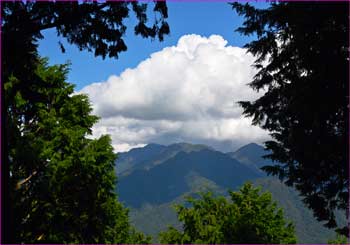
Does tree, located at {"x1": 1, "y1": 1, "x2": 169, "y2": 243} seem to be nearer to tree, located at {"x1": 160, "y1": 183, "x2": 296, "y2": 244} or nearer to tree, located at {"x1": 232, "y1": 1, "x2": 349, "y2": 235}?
tree, located at {"x1": 232, "y1": 1, "x2": 349, "y2": 235}

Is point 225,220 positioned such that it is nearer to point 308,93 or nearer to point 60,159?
point 60,159

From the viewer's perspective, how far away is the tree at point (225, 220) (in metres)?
33.2

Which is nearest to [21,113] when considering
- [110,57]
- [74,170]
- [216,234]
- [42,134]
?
[42,134]

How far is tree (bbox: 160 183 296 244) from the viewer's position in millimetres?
33188

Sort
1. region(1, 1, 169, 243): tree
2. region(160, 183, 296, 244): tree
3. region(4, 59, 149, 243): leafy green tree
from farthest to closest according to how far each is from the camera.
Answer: region(160, 183, 296, 244): tree
region(4, 59, 149, 243): leafy green tree
region(1, 1, 169, 243): tree

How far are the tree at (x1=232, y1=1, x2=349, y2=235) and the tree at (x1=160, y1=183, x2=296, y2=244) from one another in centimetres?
1827

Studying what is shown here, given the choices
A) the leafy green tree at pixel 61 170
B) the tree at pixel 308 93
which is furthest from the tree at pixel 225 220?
the tree at pixel 308 93

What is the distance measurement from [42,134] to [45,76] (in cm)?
401

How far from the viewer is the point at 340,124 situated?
435 inches

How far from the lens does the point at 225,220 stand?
35250 millimetres

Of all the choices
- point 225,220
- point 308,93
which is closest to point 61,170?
point 308,93

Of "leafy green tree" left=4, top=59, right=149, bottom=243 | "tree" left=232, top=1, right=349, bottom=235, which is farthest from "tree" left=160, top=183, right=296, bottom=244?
"tree" left=232, top=1, right=349, bottom=235

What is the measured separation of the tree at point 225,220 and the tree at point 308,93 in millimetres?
18269

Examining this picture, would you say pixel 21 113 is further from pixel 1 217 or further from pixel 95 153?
pixel 1 217
